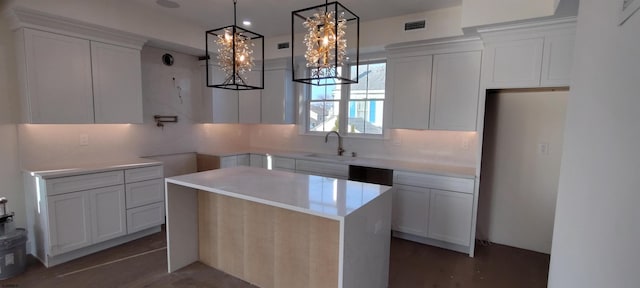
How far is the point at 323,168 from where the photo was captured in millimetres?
4070

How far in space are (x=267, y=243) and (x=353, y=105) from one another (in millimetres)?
2630

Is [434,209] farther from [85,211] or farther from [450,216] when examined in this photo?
[85,211]

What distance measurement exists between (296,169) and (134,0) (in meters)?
2.83

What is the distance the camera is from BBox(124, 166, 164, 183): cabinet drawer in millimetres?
3303

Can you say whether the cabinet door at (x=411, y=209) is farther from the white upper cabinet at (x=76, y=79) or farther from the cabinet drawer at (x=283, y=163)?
the white upper cabinet at (x=76, y=79)

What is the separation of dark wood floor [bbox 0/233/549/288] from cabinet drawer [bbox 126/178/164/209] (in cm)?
49

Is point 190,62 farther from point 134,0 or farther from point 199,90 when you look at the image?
point 134,0

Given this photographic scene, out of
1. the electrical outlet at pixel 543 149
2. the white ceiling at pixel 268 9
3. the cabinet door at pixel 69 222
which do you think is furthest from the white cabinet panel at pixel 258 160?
the electrical outlet at pixel 543 149

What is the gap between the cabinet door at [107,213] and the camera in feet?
9.97

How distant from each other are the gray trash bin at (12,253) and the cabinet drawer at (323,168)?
A: 2.97 m

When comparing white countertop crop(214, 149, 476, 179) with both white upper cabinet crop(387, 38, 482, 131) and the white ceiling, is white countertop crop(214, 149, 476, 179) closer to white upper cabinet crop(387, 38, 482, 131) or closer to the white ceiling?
white upper cabinet crop(387, 38, 482, 131)

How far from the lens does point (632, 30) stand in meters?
0.85

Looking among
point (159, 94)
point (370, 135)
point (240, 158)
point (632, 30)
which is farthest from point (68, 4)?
point (632, 30)

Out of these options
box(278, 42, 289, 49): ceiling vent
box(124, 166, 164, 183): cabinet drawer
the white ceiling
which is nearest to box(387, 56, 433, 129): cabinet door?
the white ceiling
